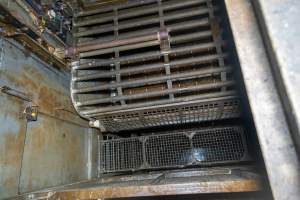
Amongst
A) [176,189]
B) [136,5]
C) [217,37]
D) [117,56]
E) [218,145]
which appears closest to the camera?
[176,189]

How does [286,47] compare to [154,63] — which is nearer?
[286,47]

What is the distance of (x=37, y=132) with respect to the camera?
1.46 m

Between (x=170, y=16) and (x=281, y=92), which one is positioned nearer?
(x=281, y=92)

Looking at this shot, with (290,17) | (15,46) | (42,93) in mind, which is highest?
(15,46)

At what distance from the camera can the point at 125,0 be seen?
6.37 feet

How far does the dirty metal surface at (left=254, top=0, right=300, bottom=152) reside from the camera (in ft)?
1.89

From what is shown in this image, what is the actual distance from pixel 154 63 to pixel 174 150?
96 centimetres

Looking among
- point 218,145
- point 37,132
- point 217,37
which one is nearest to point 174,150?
point 218,145

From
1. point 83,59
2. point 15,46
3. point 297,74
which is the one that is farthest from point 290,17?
point 83,59

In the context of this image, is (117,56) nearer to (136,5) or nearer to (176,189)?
(136,5)

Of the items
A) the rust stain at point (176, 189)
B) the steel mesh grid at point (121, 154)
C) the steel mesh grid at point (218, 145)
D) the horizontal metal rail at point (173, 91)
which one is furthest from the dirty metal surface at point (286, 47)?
the steel mesh grid at point (121, 154)

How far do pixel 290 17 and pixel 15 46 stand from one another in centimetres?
137

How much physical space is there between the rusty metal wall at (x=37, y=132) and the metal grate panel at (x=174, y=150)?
0.34 metres

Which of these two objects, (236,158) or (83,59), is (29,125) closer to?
(83,59)
